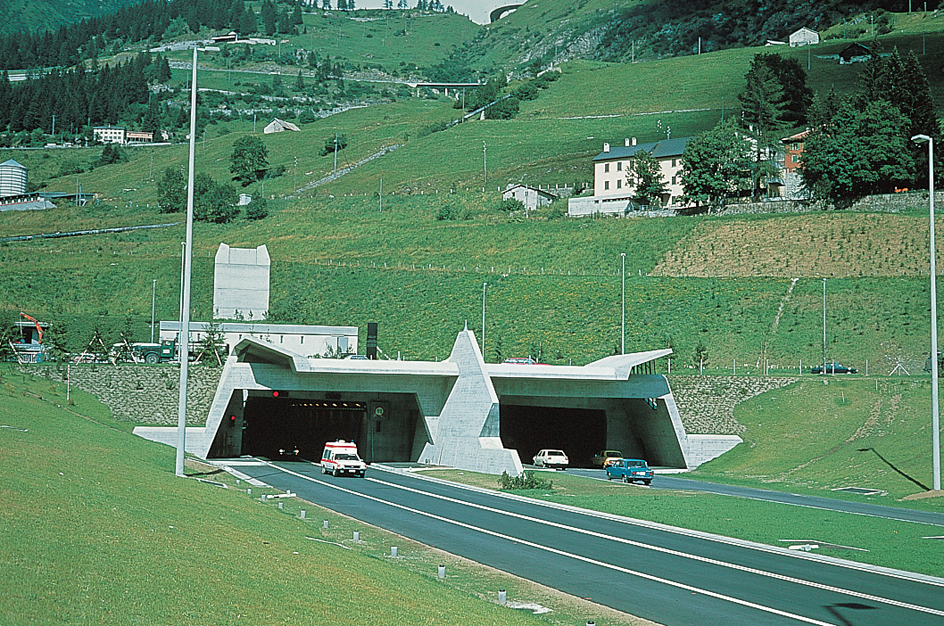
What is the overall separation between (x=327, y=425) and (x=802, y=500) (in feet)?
153

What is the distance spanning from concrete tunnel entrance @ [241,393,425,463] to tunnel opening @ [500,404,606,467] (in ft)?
24.4

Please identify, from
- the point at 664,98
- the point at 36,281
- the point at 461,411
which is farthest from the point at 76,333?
the point at 664,98

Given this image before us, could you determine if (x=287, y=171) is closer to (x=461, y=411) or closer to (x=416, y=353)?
(x=416, y=353)

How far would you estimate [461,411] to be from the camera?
52.2 m

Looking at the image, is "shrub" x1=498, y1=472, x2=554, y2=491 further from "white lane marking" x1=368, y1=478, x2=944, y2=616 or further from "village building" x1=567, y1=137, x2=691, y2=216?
"village building" x1=567, y1=137, x2=691, y2=216

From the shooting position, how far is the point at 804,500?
120 ft

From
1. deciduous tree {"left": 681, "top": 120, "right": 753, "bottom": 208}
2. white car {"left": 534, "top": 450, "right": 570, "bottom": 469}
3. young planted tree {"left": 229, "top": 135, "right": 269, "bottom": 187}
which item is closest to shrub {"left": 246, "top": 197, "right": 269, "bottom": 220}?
young planted tree {"left": 229, "top": 135, "right": 269, "bottom": 187}

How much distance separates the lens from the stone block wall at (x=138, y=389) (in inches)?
2322

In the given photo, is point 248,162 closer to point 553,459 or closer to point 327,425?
point 327,425

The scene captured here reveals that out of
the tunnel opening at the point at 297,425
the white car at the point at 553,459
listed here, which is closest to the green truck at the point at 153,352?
the tunnel opening at the point at 297,425

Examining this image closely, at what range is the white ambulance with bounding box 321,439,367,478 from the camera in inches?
1777

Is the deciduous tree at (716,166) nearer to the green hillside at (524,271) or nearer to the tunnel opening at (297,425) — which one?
the green hillside at (524,271)

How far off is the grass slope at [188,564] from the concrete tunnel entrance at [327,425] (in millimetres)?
34501

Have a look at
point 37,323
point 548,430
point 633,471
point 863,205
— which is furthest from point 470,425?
point 863,205
